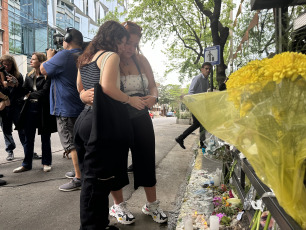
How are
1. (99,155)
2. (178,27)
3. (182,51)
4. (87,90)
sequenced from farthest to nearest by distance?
(182,51) → (178,27) → (87,90) → (99,155)

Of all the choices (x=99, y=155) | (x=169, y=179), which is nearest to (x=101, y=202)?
(x=99, y=155)

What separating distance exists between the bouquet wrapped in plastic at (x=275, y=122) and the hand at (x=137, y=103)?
1.09m

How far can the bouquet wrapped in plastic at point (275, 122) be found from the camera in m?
0.97

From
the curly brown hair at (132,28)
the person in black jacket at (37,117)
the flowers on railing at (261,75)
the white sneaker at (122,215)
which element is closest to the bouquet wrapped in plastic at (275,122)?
the flowers on railing at (261,75)

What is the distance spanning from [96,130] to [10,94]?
140 inches

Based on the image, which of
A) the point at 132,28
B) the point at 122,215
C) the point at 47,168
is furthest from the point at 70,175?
the point at 132,28

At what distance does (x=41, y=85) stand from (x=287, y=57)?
3.81 meters

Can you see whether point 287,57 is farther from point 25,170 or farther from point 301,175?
point 25,170

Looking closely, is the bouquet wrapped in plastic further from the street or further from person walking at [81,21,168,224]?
the street

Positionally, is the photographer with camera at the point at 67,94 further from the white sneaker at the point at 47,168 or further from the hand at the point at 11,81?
the hand at the point at 11,81

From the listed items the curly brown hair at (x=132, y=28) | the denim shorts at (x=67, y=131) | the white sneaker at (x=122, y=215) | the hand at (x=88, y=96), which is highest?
Answer: the curly brown hair at (x=132, y=28)

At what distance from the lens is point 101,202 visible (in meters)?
1.87

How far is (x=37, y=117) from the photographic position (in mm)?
4047

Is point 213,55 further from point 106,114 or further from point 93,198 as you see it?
point 93,198
